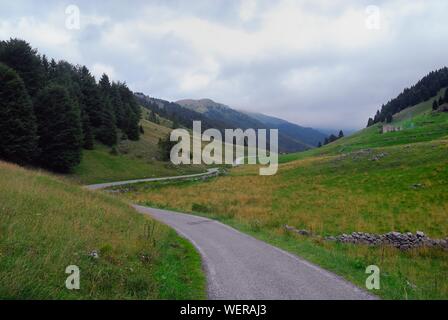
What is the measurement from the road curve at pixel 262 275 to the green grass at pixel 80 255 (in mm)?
621

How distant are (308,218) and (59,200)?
18.2 metres

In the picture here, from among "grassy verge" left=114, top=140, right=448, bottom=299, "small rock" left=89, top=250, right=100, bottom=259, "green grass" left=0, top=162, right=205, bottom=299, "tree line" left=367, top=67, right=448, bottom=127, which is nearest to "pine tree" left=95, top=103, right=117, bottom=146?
"grassy verge" left=114, top=140, right=448, bottom=299

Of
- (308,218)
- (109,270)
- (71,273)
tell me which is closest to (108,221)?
(109,270)

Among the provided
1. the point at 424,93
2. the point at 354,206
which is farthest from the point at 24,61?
the point at 424,93

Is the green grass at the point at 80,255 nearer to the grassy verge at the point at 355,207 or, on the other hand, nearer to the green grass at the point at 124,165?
the grassy verge at the point at 355,207

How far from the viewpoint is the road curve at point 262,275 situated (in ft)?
29.6

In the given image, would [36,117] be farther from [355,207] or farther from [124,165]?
[355,207]

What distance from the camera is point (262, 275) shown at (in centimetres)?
1090

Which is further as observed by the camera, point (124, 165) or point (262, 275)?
point (124, 165)

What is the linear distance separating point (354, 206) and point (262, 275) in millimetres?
21606

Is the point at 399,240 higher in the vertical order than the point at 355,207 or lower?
lower

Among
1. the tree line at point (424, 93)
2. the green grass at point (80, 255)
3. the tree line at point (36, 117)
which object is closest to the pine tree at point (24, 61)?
the tree line at point (36, 117)
